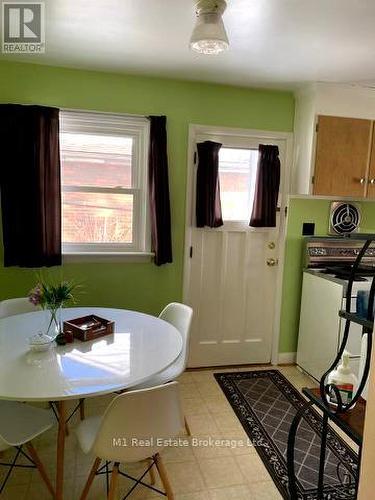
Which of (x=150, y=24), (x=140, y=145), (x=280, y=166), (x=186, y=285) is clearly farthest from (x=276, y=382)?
(x=150, y=24)

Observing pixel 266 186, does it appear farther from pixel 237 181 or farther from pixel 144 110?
pixel 144 110

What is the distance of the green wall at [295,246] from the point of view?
3201 mm

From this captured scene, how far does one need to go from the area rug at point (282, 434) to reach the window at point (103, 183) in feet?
4.57

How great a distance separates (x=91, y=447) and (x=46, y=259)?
1.57 m

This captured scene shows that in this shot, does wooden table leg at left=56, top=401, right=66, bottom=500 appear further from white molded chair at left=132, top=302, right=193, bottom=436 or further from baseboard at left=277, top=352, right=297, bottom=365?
baseboard at left=277, top=352, right=297, bottom=365

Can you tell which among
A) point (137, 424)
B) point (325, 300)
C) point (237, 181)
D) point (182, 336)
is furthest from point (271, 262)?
point (137, 424)

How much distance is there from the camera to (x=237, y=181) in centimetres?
312

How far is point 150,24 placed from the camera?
6.32ft

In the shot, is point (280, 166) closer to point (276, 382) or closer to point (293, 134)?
point (293, 134)

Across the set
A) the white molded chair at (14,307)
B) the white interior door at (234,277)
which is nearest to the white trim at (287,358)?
the white interior door at (234,277)

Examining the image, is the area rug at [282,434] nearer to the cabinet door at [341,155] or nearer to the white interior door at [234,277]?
the white interior door at [234,277]

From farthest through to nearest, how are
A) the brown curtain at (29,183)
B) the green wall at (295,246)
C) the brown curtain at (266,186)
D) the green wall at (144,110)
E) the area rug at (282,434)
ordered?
the green wall at (295,246), the brown curtain at (266,186), the green wall at (144,110), the brown curtain at (29,183), the area rug at (282,434)

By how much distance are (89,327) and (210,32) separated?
156cm

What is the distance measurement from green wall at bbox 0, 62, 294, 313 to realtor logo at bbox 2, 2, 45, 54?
28 cm
